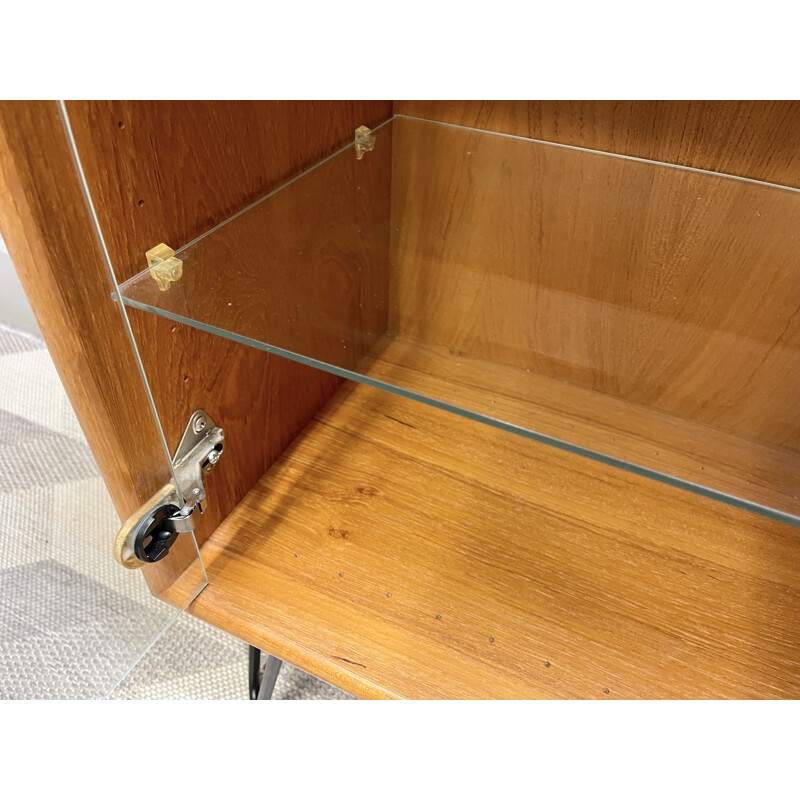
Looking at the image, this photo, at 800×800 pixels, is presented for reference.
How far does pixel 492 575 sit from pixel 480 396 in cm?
19

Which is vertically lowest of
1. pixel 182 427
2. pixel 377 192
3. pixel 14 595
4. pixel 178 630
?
pixel 178 630

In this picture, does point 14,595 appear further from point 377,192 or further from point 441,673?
point 377,192

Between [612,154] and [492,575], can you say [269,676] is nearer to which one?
[492,575]

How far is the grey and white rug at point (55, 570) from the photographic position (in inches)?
17.9

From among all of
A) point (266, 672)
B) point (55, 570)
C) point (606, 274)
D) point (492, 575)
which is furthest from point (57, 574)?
point (606, 274)

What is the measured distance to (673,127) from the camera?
459mm

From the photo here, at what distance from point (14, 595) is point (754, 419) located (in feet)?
1.83

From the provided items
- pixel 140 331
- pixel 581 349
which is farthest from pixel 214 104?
pixel 581 349

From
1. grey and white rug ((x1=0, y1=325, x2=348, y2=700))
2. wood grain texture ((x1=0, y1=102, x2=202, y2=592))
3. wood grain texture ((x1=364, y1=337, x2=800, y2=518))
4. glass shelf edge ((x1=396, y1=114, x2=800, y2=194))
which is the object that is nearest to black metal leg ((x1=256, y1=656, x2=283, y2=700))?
grey and white rug ((x1=0, y1=325, x2=348, y2=700))

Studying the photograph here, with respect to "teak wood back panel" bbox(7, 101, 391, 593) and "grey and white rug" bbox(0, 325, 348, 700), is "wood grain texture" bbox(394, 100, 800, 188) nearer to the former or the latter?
"teak wood back panel" bbox(7, 101, 391, 593)

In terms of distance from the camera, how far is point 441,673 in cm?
44

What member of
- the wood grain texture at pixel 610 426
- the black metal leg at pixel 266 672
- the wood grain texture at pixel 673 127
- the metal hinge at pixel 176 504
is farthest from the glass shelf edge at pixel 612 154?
the black metal leg at pixel 266 672

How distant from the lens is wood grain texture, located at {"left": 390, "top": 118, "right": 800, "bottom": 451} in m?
0.45

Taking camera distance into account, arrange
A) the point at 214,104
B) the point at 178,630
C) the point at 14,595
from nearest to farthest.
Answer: the point at 214,104
the point at 14,595
the point at 178,630
